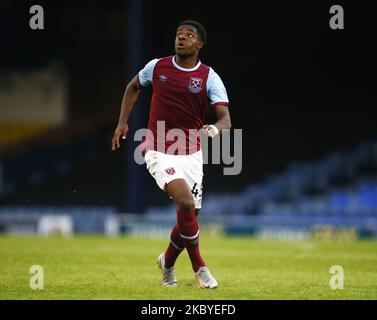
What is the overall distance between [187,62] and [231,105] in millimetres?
14847

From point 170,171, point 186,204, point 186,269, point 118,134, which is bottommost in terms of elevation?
point 186,269

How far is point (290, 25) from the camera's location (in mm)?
22578

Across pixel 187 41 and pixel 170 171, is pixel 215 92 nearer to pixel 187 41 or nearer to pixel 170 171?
pixel 187 41

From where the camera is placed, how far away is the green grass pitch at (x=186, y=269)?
26.9ft

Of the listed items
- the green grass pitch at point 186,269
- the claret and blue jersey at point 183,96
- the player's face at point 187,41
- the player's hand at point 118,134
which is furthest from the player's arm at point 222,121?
the green grass pitch at point 186,269

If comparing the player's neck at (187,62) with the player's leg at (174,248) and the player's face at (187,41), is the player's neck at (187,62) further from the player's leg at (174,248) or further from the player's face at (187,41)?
the player's leg at (174,248)

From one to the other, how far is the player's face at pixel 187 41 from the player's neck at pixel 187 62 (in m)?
0.06

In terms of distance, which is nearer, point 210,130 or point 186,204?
point 210,130

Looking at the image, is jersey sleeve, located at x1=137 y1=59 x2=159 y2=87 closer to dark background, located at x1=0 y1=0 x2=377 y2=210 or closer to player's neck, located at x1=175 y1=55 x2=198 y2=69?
player's neck, located at x1=175 y1=55 x2=198 y2=69

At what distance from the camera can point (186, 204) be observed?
8.27 meters

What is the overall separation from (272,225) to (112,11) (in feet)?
26.3

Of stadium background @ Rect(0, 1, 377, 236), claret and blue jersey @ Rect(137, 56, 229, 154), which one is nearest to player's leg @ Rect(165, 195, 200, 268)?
claret and blue jersey @ Rect(137, 56, 229, 154)

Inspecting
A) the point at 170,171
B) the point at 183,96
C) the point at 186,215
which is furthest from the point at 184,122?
the point at 186,215

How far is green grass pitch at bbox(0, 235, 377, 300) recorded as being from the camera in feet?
26.9
